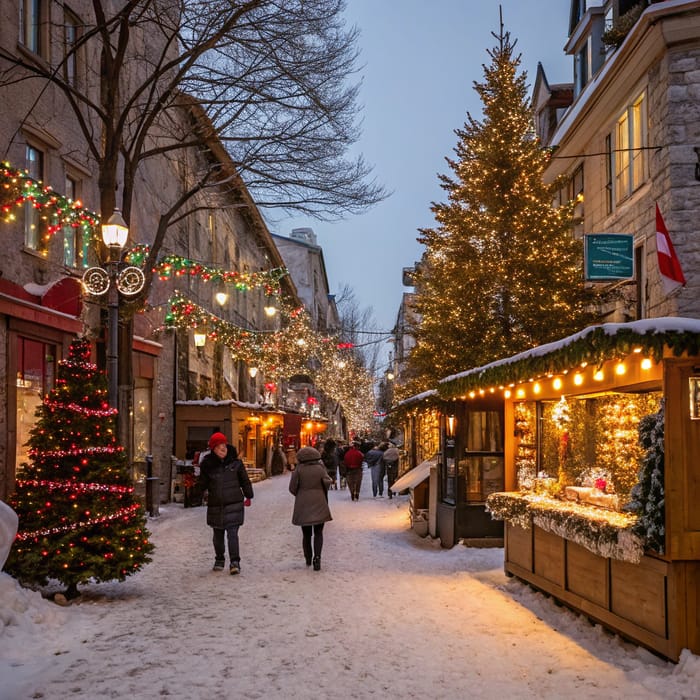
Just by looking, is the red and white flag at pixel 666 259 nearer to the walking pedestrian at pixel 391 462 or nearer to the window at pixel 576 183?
the window at pixel 576 183

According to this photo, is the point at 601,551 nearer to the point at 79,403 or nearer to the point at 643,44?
the point at 79,403

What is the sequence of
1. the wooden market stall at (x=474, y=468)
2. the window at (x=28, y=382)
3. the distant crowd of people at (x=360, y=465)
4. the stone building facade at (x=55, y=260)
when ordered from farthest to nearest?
the distant crowd of people at (x=360, y=465)
the window at (x=28, y=382)
the stone building facade at (x=55, y=260)
the wooden market stall at (x=474, y=468)

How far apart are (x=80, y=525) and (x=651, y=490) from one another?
5912 mm

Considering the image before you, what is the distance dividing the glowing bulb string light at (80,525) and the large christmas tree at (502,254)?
445 inches

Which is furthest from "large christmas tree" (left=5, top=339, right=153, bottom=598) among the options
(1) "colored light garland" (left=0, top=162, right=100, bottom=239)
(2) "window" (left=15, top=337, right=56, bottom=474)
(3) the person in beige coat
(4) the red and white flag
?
(4) the red and white flag

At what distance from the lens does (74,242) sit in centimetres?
1669

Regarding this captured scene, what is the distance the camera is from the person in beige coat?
11352 mm

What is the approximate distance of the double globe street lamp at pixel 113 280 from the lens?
39.0 ft

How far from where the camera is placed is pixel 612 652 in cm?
694

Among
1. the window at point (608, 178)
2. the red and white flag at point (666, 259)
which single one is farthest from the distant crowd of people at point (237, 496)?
the window at point (608, 178)

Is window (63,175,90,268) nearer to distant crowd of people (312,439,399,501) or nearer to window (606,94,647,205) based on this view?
distant crowd of people (312,439,399,501)

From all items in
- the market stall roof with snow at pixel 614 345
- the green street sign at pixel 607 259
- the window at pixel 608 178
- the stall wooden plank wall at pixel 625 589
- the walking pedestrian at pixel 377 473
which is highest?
the window at pixel 608 178

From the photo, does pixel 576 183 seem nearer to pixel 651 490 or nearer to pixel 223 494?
pixel 223 494

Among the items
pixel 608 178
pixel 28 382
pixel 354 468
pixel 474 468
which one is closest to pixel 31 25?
pixel 28 382
